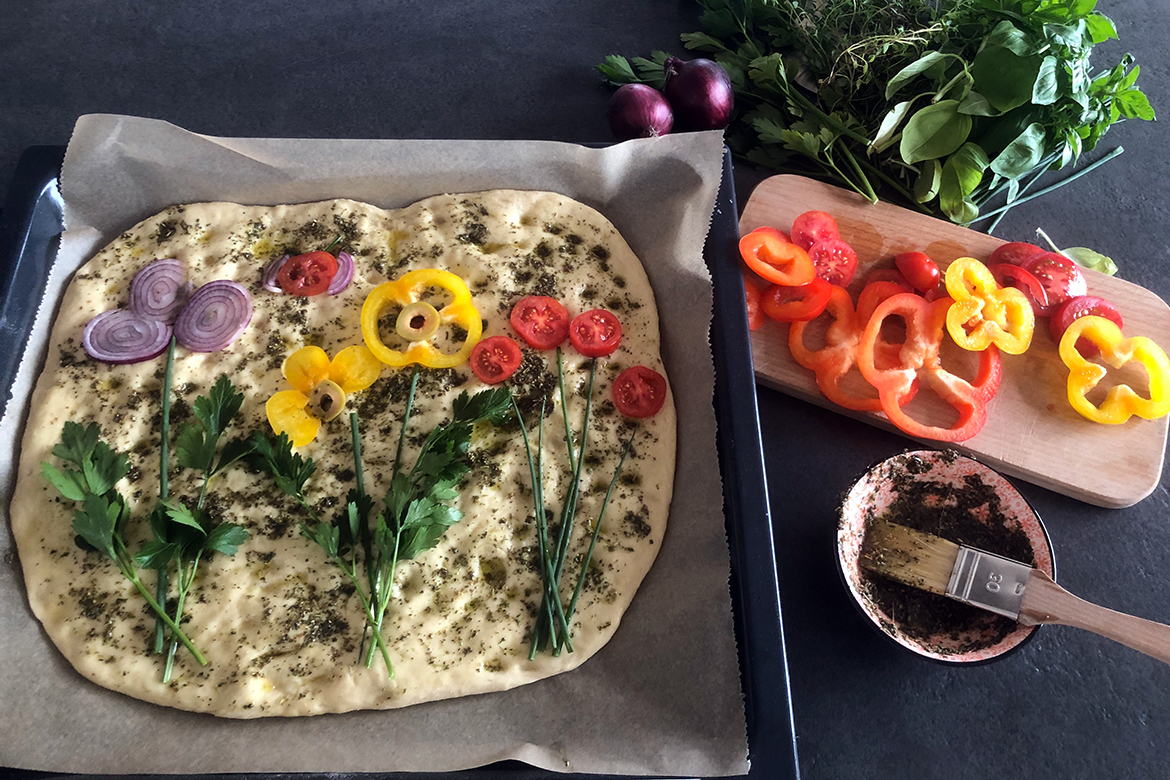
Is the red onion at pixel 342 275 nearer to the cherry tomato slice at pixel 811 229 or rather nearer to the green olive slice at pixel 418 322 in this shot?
the green olive slice at pixel 418 322

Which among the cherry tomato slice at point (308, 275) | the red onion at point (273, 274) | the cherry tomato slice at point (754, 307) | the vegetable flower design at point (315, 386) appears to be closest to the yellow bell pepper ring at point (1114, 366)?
the cherry tomato slice at point (754, 307)

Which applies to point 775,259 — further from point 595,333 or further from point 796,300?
point 595,333

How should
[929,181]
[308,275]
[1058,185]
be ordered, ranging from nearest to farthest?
[308,275]
[929,181]
[1058,185]

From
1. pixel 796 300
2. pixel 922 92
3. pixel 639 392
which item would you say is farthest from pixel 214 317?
pixel 922 92

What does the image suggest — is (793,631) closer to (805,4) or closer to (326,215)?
(326,215)

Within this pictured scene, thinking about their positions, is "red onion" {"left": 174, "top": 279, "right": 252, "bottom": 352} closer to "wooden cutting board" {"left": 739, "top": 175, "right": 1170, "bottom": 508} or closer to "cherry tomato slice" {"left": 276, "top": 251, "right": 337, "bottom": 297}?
"cherry tomato slice" {"left": 276, "top": 251, "right": 337, "bottom": 297}

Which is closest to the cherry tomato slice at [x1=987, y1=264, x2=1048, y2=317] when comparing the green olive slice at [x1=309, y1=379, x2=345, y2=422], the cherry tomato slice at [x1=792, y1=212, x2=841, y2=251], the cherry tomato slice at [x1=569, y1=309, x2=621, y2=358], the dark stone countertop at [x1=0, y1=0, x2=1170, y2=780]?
the dark stone countertop at [x1=0, y1=0, x2=1170, y2=780]

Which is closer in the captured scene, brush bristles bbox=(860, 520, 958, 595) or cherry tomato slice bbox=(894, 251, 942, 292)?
brush bristles bbox=(860, 520, 958, 595)
